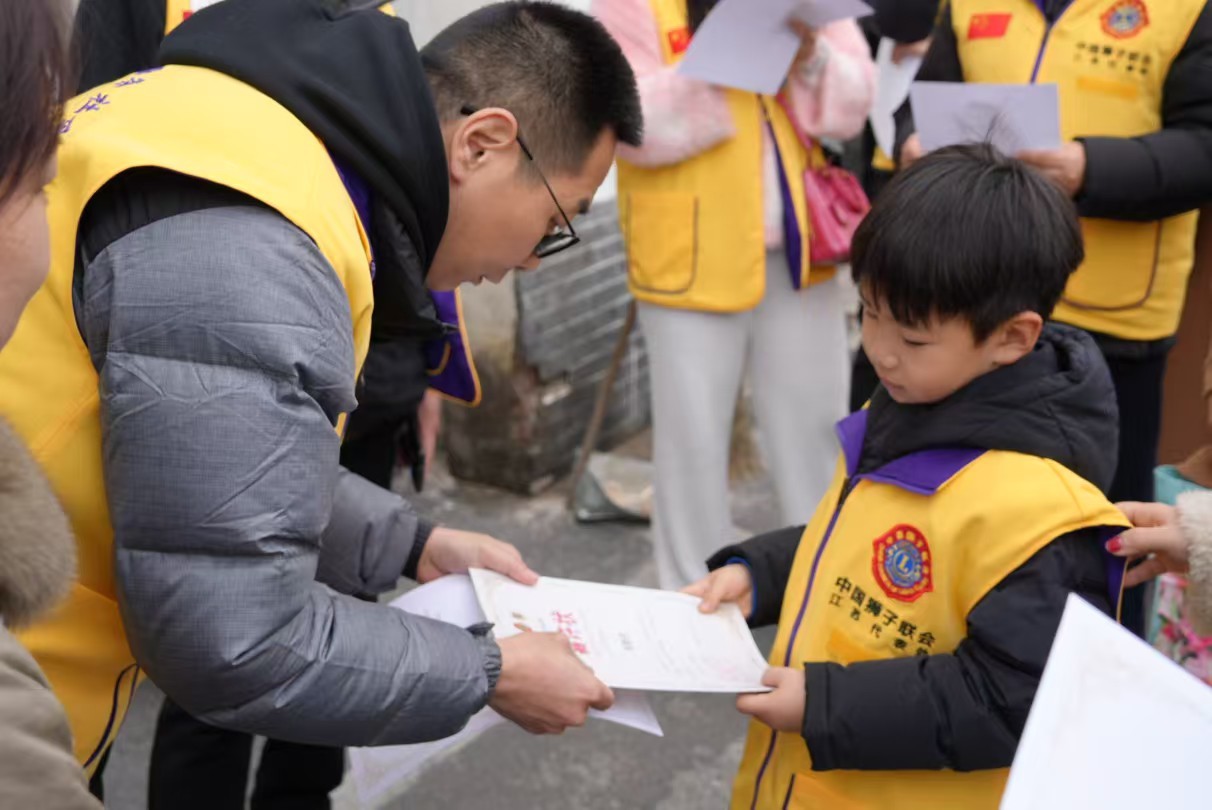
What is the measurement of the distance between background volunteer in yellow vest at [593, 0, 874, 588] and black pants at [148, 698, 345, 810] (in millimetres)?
1376

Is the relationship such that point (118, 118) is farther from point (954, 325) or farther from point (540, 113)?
point (954, 325)

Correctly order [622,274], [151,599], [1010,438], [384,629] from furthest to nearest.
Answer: [622,274]
[1010,438]
[384,629]
[151,599]

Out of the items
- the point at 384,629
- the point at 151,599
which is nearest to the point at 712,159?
the point at 384,629

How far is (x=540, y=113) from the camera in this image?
169cm

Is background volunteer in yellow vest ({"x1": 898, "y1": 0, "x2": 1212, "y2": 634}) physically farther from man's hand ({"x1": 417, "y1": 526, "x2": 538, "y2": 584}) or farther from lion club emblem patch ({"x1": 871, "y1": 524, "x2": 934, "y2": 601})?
man's hand ({"x1": 417, "y1": 526, "x2": 538, "y2": 584})

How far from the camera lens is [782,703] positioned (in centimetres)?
164

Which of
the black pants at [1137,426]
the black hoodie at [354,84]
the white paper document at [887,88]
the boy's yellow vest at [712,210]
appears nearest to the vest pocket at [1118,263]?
the black pants at [1137,426]

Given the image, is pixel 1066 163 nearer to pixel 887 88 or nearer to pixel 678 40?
pixel 678 40

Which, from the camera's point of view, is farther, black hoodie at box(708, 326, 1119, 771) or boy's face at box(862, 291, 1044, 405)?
boy's face at box(862, 291, 1044, 405)

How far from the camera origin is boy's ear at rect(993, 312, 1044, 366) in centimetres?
161

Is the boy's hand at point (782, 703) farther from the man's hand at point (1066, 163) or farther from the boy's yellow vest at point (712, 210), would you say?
the boy's yellow vest at point (712, 210)

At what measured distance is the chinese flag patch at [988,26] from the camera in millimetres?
2818

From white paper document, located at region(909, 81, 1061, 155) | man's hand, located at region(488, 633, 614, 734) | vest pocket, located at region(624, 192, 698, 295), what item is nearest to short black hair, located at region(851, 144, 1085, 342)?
man's hand, located at region(488, 633, 614, 734)

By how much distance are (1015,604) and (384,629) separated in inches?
30.0
